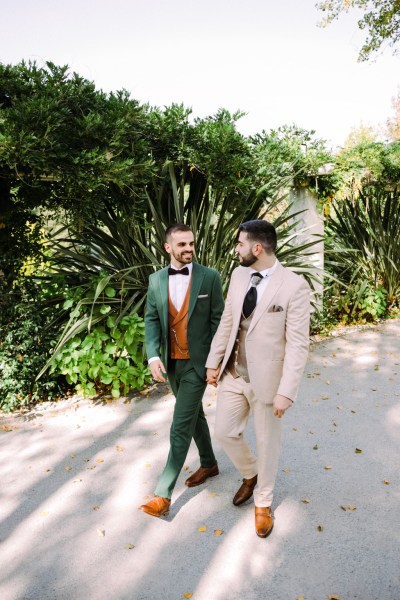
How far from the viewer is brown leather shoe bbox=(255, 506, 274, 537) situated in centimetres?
310

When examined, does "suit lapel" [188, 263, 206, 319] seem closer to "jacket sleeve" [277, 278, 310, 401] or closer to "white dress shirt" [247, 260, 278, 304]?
"white dress shirt" [247, 260, 278, 304]

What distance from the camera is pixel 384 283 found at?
9336 millimetres

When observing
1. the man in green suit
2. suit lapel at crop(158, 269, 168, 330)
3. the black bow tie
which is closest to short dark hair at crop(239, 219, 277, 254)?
the man in green suit

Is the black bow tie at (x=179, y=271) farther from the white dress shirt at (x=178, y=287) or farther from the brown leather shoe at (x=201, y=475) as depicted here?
the brown leather shoe at (x=201, y=475)

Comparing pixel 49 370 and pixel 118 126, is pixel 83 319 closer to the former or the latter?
pixel 49 370

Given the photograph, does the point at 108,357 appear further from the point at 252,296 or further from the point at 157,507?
the point at 252,296

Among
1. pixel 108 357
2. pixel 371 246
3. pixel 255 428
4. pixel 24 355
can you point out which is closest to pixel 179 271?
pixel 255 428

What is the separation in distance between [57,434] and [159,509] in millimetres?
1785

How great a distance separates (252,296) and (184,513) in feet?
5.03

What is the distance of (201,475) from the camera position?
3.76m

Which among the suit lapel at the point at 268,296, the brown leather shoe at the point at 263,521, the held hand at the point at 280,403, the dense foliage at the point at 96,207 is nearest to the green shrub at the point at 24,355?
the dense foliage at the point at 96,207

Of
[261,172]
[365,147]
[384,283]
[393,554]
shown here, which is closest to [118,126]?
[261,172]

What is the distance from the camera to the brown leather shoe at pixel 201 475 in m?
3.73

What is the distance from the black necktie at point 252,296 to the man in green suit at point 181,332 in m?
0.43
